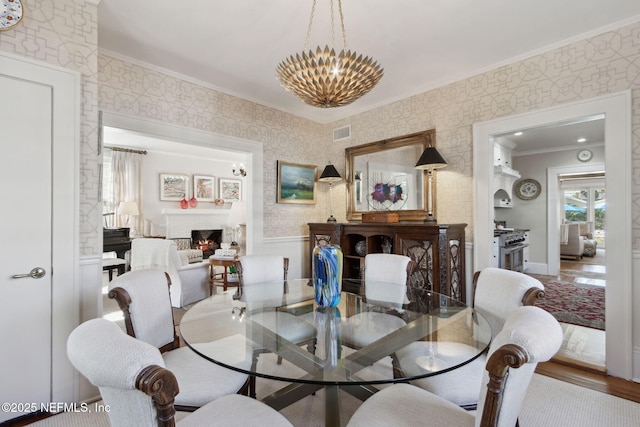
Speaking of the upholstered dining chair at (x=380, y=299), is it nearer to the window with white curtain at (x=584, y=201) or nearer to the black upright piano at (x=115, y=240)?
the black upright piano at (x=115, y=240)

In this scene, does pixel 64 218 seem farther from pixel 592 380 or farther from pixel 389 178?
pixel 592 380

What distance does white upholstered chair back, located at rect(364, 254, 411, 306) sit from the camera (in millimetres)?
2277

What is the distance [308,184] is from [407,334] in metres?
3.12

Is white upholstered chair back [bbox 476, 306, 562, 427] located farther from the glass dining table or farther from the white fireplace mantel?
the white fireplace mantel

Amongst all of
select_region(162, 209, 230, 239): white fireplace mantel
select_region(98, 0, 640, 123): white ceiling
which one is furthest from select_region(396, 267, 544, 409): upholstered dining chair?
select_region(162, 209, 230, 239): white fireplace mantel

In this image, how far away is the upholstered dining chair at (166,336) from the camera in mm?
1425

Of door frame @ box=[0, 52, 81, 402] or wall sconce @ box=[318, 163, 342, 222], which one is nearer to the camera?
door frame @ box=[0, 52, 81, 402]

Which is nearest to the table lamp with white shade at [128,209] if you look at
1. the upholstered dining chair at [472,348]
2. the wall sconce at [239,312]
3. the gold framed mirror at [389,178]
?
the gold framed mirror at [389,178]

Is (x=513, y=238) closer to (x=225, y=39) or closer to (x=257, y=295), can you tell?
(x=257, y=295)

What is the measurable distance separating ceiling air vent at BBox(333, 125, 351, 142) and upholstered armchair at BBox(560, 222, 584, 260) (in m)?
7.32

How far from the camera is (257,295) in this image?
2291 millimetres

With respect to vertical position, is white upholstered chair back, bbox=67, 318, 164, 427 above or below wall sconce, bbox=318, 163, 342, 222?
below

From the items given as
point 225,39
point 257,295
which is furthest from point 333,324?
point 225,39

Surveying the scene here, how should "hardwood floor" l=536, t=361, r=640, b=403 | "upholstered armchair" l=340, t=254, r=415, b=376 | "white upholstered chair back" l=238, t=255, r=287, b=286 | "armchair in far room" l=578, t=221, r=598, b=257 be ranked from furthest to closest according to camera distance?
"armchair in far room" l=578, t=221, r=598, b=257 → "white upholstered chair back" l=238, t=255, r=287, b=286 → "hardwood floor" l=536, t=361, r=640, b=403 → "upholstered armchair" l=340, t=254, r=415, b=376
